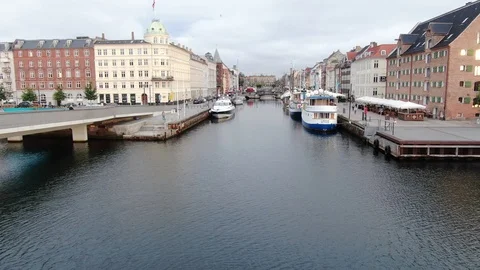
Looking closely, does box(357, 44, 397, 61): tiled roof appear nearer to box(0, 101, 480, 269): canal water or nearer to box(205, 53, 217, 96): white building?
box(0, 101, 480, 269): canal water

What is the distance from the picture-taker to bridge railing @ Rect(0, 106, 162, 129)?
28.4 meters

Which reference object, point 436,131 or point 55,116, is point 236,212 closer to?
point 55,116

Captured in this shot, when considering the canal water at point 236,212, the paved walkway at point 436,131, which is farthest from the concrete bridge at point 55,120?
the paved walkway at point 436,131

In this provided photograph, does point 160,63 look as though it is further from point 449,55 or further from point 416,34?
point 449,55

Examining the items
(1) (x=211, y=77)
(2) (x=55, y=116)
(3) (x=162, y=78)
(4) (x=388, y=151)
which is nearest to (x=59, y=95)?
(3) (x=162, y=78)

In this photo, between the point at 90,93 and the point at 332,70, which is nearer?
the point at 90,93

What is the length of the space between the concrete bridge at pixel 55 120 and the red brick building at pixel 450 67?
4088 cm

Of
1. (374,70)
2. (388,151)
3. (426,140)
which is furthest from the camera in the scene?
(374,70)

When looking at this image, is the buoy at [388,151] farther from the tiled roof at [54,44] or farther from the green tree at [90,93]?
the tiled roof at [54,44]

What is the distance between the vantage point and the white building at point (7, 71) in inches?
3563

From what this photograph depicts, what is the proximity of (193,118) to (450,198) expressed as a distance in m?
44.5

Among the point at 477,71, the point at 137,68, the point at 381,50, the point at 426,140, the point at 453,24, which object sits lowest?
the point at 426,140

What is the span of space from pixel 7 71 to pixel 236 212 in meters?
90.2

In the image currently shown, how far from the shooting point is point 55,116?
3466 centimetres
